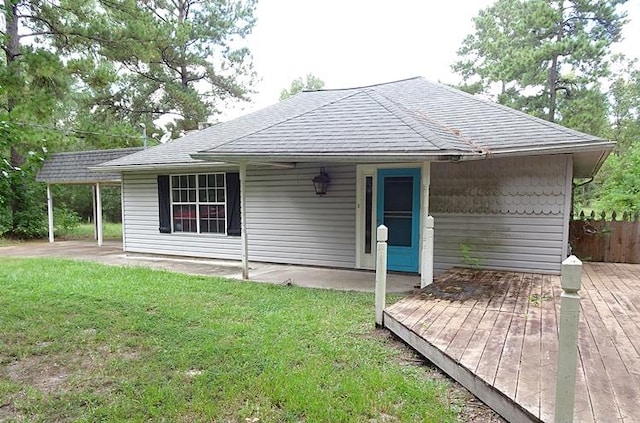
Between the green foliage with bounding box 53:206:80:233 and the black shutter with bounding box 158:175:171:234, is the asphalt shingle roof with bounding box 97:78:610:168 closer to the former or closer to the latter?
the black shutter with bounding box 158:175:171:234

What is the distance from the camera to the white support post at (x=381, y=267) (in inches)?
153

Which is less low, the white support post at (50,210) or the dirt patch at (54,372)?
the white support post at (50,210)

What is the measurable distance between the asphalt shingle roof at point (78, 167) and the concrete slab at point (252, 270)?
2178 mm

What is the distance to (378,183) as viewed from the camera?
7141 millimetres

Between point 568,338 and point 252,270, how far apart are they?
628 centimetres

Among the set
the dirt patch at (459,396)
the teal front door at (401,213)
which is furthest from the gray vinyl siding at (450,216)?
the dirt patch at (459,396)

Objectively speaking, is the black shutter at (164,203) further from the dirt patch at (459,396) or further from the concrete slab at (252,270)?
the dirt patch at (459,396)

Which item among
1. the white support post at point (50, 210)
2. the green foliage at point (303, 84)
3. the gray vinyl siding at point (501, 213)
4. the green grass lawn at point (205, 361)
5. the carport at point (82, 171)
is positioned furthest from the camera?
the green foliage at point (303, 84)

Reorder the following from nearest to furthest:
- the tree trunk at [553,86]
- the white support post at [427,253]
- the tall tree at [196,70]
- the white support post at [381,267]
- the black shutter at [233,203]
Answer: the white support post at [381,267] < the white support post at [427,253] < the black shutter at [233,203] < the tree trunk at [553,86] < the tall tree at [196,70]

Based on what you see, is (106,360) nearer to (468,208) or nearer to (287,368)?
(287,368)

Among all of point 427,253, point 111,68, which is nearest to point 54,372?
point 427,253

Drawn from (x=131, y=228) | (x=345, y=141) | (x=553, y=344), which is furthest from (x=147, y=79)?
(x=553, y=344)

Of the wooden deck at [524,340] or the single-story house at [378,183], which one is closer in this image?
the wooden deck at [524,340]

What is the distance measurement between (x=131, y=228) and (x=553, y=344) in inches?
378
